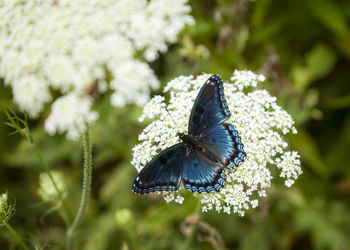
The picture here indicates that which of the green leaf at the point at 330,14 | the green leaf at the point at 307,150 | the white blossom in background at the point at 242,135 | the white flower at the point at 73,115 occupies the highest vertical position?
the white flower at the point at 73,115

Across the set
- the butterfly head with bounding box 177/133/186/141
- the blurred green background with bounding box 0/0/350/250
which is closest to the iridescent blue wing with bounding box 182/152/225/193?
the butterfly head with bounding box 177/133/186/141

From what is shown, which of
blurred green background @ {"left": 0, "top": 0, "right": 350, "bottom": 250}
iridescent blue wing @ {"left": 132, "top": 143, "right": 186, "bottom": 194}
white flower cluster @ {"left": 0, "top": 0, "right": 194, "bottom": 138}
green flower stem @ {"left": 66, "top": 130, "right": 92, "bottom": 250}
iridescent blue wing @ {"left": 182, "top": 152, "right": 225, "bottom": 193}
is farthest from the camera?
blurred green background @ {"left": 0, "top": 0, "right": 350, "bottom": 250}

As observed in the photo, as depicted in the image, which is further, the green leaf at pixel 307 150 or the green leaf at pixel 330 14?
the green leaf at pixel 330 14

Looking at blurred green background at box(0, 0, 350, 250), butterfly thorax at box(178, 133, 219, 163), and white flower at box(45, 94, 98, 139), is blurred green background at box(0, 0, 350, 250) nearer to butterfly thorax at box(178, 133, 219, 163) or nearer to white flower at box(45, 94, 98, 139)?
butterfly thorax at box(178, 133, 219, 163)

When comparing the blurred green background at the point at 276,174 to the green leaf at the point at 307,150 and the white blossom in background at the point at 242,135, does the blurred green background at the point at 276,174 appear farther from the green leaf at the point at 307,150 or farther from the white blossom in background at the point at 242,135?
the white blossom in background at the point at 242,135

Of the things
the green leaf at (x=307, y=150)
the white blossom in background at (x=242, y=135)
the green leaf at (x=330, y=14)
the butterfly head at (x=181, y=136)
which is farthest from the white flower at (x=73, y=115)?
the green leaf at (x=330, y=14)

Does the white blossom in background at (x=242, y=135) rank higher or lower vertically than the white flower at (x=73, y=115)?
lower

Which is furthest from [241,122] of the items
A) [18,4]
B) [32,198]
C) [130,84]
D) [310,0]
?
[32,198]

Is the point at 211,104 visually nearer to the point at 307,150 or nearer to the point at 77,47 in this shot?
the point at 77,47

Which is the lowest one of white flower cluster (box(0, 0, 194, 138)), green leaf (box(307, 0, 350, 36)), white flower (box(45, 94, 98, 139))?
green leaf (box(307, 0, 350, 36))

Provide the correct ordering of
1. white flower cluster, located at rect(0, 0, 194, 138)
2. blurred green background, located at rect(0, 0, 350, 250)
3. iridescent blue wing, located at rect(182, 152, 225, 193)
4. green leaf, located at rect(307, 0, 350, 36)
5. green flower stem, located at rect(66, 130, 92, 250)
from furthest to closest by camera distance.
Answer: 1. green leaf, located at rect(307, 0, 350, 36)
2. blurred green background, located at rect(0, 0, 350, 250)
3. white flower cluster, located at rect(0, 0, 194, 138)
4. green flower stem, located at rect(66, 130, 92, 250)
5. iridescent blue wing, located at rect(182, 152, 225, 193)
